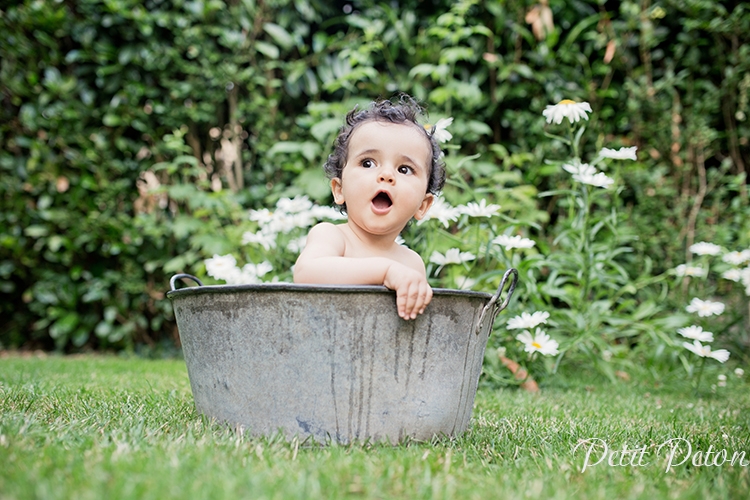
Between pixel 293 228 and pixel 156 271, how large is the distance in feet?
4.93

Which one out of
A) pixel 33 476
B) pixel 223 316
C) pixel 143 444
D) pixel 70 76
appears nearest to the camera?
pixel 33 476

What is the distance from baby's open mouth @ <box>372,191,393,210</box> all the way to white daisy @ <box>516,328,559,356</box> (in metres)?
0.93

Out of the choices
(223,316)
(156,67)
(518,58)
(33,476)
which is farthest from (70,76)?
(33,476)

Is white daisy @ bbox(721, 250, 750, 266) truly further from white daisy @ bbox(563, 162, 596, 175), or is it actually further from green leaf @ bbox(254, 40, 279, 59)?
green leaf @ bbox(254, 40, 279, 59)

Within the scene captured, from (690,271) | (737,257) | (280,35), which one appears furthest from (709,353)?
(280,35)

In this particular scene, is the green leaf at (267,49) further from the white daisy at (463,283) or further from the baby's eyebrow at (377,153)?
the baby's eyebrow at (377,153)

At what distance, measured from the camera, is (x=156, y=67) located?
3.69 meters

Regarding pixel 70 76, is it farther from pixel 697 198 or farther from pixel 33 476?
pixel 697 198

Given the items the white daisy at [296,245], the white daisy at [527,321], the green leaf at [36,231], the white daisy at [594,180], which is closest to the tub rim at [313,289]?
the white daisy at [527,321]

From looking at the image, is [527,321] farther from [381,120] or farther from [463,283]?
[381,120]

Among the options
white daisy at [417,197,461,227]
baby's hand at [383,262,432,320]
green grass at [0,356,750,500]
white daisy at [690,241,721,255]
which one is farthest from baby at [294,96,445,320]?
white daisy at [690,241,721,255]

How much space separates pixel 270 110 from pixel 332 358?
2.79 m

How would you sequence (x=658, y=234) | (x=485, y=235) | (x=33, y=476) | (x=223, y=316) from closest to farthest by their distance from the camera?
(x=33, y=476), (x=223, y=316), (x=485, y=235), (x=658, y=234)

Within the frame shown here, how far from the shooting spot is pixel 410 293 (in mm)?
1211
